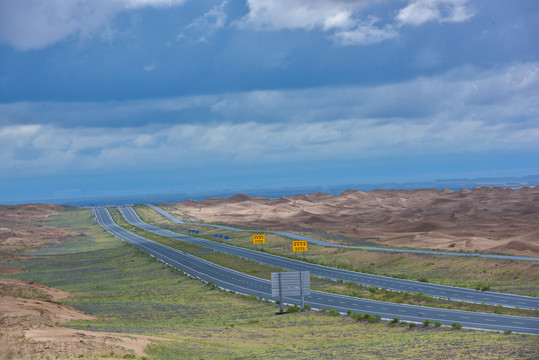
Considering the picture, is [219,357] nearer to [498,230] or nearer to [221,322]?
[221,322]

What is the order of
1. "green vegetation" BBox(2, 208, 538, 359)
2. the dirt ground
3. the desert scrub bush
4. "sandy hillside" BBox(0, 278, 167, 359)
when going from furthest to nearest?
the desert scrub bush
"green vegetation" BBox(2, 208, 538, 359)
the dirt ground
"sandy hillside" BBox(0, 278, 167, 359)

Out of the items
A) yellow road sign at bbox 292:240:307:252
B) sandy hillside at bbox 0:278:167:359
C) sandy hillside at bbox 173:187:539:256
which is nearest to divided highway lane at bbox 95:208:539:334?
yellow road sign at bbox 292:240:307:252

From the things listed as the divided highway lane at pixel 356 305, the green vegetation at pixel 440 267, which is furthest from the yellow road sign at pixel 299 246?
the divided highway lane at pixel 356 305

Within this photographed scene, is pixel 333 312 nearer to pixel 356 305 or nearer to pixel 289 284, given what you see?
pixel 356 305

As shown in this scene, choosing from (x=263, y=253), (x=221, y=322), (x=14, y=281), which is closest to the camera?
(x=221, y=322)

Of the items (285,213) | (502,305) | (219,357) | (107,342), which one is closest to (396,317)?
(502,305)

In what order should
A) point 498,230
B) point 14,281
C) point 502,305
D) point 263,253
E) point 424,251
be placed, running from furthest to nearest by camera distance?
point 498,230, point 263,253, point 424,251, point 14,281, point 502,305

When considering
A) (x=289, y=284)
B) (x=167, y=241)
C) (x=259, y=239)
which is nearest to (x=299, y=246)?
(x=259, y=239)

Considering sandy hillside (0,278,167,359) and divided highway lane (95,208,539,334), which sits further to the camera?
divided highway lane (95,208,539,334)

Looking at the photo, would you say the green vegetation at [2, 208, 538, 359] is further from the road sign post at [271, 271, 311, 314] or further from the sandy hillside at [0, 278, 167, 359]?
the road sign post at [271, 271, 311, 314]
